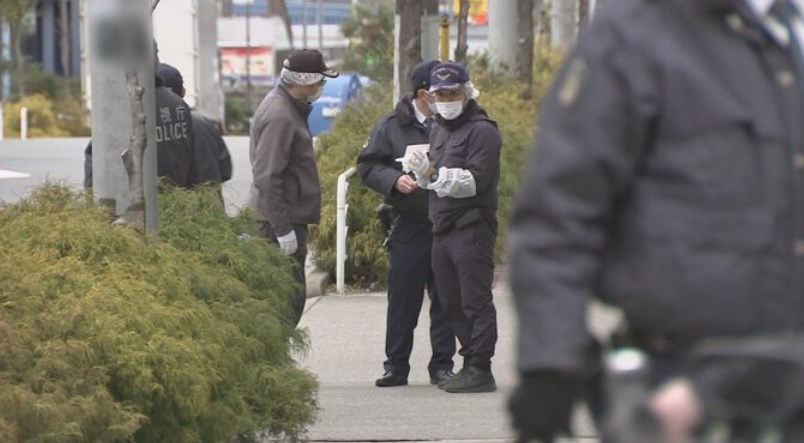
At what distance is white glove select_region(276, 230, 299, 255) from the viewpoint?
9.38 m

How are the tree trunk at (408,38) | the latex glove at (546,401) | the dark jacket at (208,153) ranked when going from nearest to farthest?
the latex glove at (546,401) < the dark jacket at (208,153) < the tree trunk at (408,38)

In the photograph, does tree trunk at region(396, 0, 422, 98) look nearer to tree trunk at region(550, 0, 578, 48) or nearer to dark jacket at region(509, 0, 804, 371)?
dark jacket at region(509, 0, 804, 371)

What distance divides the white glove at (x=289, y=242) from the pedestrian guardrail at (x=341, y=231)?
3.63 meters

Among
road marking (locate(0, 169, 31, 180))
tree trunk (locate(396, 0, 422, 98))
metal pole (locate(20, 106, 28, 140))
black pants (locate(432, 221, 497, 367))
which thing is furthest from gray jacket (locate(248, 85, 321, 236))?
metal pole (locate(20, 106, 28, 140))

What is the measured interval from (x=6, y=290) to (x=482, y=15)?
103 feet

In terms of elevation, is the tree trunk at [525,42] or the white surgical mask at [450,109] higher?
the white surgical mask at [450,109]

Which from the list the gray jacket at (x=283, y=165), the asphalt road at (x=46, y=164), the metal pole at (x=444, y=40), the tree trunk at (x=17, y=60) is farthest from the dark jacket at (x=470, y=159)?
the tree trunk at (x=17, y=60)

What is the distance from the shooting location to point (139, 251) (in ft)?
22.9

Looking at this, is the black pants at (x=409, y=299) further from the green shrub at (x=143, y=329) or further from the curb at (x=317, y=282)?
the curb at (x=317, y=282)

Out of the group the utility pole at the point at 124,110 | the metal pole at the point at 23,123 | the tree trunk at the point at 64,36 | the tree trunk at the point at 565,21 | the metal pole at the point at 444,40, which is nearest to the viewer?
the utility pole at the point at 124,110

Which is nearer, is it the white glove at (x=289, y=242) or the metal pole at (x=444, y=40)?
the white glove at (x=289, y=242)

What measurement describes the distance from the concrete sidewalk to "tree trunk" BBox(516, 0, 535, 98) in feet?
30.7

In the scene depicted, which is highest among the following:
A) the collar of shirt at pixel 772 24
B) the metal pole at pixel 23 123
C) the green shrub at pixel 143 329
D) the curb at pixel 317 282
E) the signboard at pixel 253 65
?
the collar of shirt at pixel 772 24

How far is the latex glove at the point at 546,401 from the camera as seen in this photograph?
3.24 m
